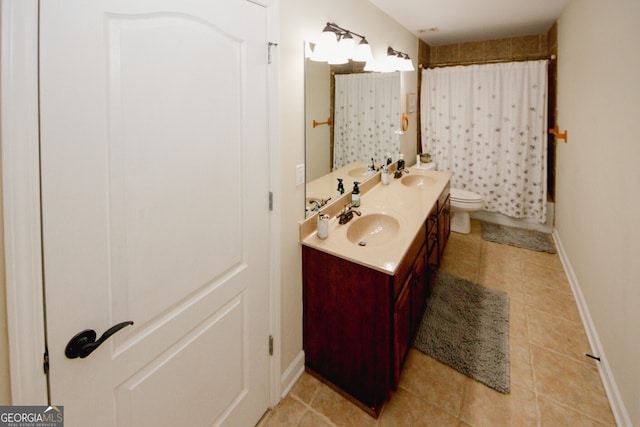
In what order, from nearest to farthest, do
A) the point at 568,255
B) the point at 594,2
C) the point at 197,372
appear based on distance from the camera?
1. the point at 197,372
2. the point at 594,2
3. the point at 568,255

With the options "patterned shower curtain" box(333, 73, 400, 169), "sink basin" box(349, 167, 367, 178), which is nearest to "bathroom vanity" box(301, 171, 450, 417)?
"sink basin" box(349, 167, 367, 178)

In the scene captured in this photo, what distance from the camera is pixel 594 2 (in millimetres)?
2256

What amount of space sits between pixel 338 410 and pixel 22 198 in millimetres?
1654

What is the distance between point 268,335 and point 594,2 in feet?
9.71

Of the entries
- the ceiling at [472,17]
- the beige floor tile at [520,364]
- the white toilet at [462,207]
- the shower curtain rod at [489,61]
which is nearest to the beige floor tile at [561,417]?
the beige floor tile at [520,364]

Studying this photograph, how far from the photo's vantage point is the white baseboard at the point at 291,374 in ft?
6.04

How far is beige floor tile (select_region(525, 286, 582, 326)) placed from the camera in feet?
8.38

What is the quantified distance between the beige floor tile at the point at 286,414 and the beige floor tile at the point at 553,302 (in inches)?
79.0

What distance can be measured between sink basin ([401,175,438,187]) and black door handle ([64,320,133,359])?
9.54ft

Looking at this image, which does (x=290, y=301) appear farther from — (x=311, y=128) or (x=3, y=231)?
(x=3, y=231)

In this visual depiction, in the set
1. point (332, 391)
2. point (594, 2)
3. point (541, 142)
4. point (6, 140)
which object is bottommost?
point (332, 391)

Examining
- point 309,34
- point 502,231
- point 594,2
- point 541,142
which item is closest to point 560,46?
point 541,142

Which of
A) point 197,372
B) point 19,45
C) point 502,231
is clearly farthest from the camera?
point 502,231

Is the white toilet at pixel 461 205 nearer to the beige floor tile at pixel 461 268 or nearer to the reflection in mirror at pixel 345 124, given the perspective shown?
the beige floor tile at pixel 461 268
